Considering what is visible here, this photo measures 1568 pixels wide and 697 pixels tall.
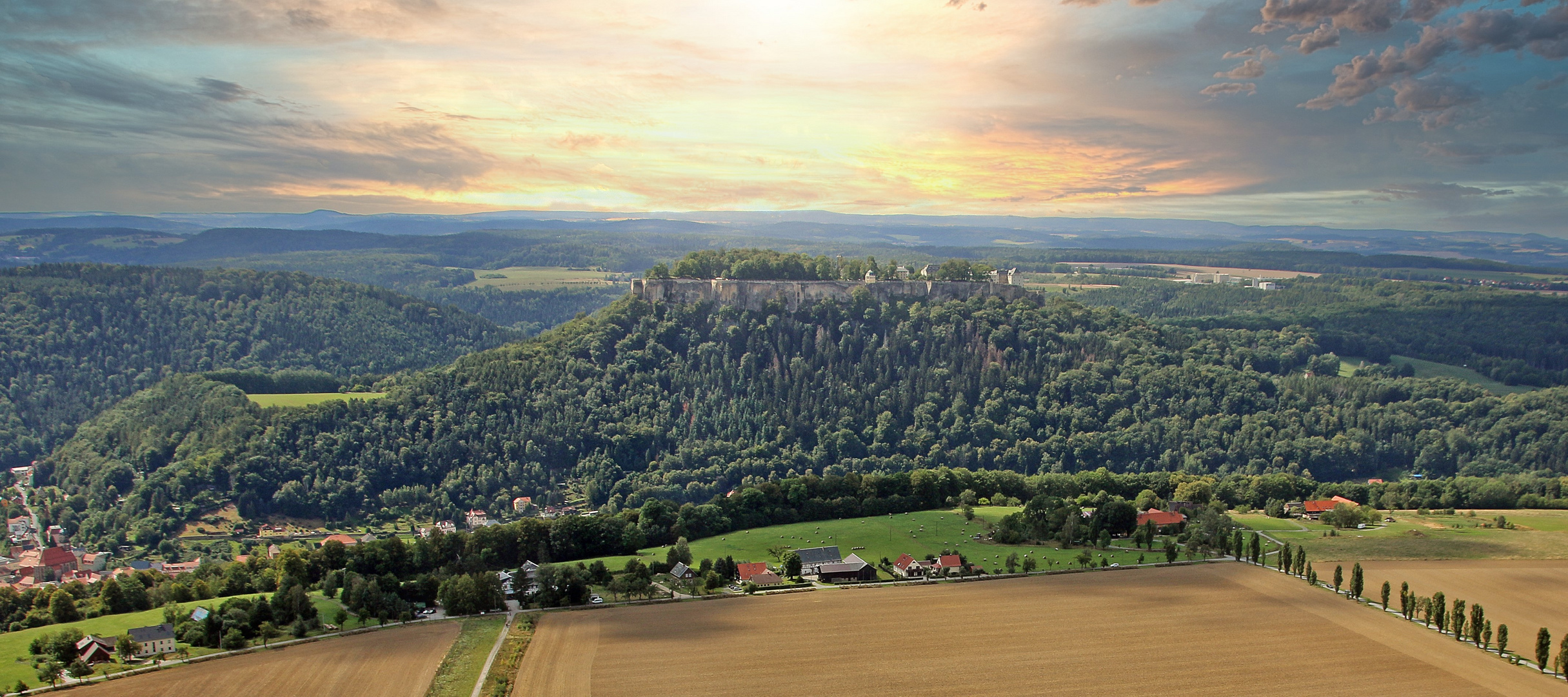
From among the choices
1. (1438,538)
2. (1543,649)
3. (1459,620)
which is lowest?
(1438,538)

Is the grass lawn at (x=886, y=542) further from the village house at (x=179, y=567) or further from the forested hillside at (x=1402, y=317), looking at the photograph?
the forested hillside at (x=1402, y=317)

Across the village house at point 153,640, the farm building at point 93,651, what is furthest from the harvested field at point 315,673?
the farm building at point 93,651

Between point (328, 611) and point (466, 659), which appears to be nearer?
point (466, 659)

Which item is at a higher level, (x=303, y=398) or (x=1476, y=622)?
(x=1476, y=622)

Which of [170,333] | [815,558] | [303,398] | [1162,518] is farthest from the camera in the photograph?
[170,333]

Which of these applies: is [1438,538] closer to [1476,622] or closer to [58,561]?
[1476,622]

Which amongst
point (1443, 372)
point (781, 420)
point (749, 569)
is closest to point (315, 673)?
point (749, 569)

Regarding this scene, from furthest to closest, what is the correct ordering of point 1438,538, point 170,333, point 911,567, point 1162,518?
point 170,333 < point 1162,518 < point 1438,538 < point 911,567

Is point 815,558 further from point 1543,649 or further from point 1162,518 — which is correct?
point 1543,649

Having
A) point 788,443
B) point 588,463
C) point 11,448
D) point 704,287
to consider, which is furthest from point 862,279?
point 11,448
